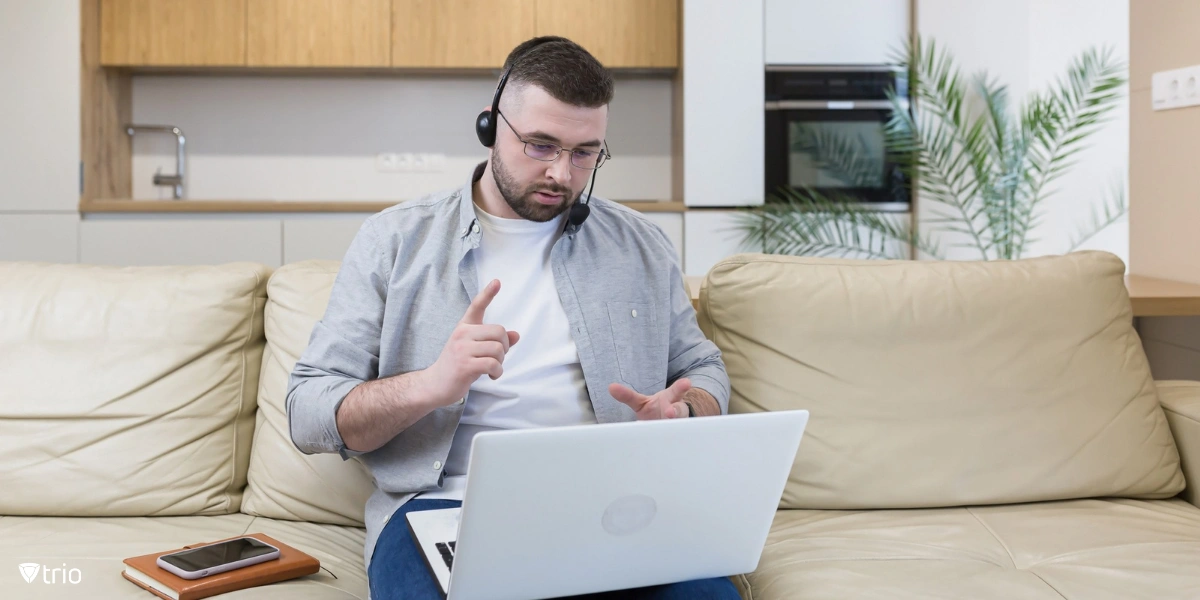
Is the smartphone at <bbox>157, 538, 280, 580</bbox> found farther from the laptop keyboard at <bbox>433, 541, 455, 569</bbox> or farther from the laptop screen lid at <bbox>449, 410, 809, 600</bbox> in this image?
the laptop screen lid at <bbox>449, 410, 809, 600</bbox>

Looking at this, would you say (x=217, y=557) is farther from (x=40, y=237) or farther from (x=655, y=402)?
(x=40, y=237)

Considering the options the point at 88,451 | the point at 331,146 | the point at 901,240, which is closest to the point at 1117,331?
the point at 88,451

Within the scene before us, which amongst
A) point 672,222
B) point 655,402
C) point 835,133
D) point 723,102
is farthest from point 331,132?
point 655,402

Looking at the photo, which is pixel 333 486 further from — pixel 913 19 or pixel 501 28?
pixel 913 19

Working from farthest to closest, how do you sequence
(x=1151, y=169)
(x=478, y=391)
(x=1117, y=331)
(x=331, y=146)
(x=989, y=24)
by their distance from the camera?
(x=331, y=146) → (x=989, y=24) → (x=1151, y=169) → (x=1117, y=331) → (x=478, y=391)

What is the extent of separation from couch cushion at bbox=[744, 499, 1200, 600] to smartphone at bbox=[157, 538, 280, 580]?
698 millimetres

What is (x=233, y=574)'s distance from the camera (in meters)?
1.29

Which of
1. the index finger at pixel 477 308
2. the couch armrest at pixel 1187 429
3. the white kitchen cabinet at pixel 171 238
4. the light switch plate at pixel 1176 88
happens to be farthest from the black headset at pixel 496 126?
the white kitchen cabinet at pixel 171 238

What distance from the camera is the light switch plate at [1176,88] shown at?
2383mm

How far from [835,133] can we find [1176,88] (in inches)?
67.5

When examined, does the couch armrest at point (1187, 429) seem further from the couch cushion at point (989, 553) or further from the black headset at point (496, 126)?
the black headset at point (496, 126)

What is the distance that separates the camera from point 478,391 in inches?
56.6

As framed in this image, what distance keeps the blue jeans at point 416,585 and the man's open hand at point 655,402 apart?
0.22m

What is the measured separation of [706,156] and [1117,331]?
245 cm
